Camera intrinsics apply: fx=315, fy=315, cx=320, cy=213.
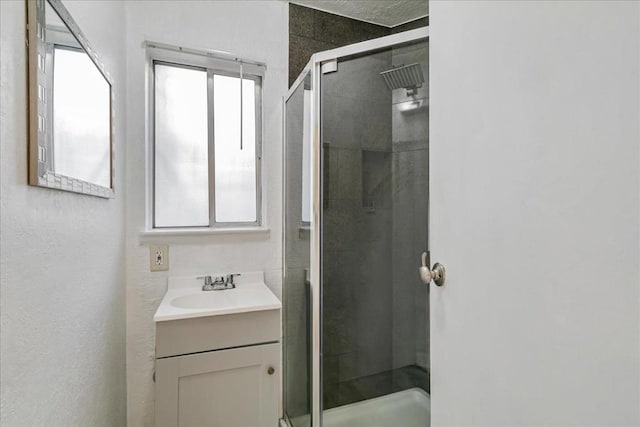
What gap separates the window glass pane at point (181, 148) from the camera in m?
1.68

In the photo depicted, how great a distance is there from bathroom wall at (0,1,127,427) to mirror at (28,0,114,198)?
2 cm

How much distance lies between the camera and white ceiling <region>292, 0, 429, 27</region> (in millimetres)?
1874

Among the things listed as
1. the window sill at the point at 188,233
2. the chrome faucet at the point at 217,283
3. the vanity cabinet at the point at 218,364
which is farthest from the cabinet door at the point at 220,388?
the window sill at the point at 188,233

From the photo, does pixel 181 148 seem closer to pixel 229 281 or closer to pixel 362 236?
pixel 229 281

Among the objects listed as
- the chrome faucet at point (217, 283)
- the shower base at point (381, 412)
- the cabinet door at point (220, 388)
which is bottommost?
the shower base at point (381, 412)

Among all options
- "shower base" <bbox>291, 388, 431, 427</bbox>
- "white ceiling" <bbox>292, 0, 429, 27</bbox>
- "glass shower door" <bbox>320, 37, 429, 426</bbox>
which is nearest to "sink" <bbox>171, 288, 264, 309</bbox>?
"glass shower door" <bbox>320, 37, 429, 426</bbox>

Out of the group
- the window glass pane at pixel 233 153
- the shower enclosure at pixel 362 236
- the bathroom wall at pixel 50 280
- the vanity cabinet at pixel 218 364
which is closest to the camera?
the bathroom wall at pixel 50 280

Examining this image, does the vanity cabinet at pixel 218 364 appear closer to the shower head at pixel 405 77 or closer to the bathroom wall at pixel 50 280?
the bathroom wall at pixel 50 280
